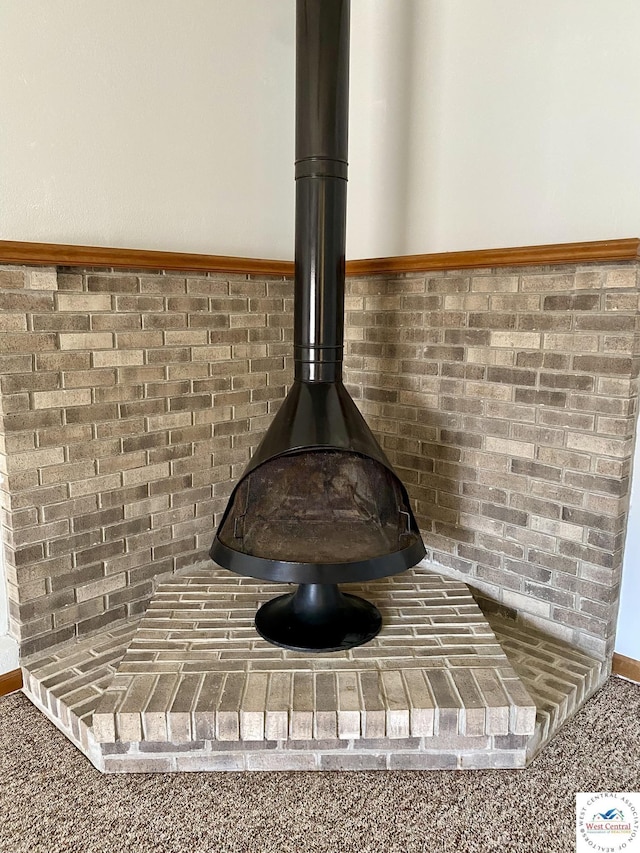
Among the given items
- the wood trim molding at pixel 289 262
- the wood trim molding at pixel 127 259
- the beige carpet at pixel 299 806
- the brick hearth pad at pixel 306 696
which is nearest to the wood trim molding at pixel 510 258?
the wood trim molding at pixel 289 262

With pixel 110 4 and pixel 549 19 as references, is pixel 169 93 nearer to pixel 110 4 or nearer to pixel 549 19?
pixel 110 4

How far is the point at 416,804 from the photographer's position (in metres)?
1.59

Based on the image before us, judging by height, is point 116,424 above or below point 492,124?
below

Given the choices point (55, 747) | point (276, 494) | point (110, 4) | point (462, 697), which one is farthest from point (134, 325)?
point (462, 697)

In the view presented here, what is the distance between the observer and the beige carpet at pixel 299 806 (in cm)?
147

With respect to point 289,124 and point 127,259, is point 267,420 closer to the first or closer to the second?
point 127,259

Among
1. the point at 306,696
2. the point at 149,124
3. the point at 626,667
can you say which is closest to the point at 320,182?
the point at 149,124

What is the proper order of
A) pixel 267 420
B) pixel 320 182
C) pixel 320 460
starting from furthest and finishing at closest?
pixel 267 420, pixel 320 460, pixel 320 182

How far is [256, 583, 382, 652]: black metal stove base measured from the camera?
194 centimetres

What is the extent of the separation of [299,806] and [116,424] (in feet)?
4.24

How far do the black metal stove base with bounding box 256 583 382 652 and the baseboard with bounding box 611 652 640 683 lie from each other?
80 cm

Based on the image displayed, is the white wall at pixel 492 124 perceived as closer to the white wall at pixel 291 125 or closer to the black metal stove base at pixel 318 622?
the white wall at pixel 291 125

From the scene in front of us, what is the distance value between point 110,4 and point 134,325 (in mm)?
996

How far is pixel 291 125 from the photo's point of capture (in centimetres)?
262
